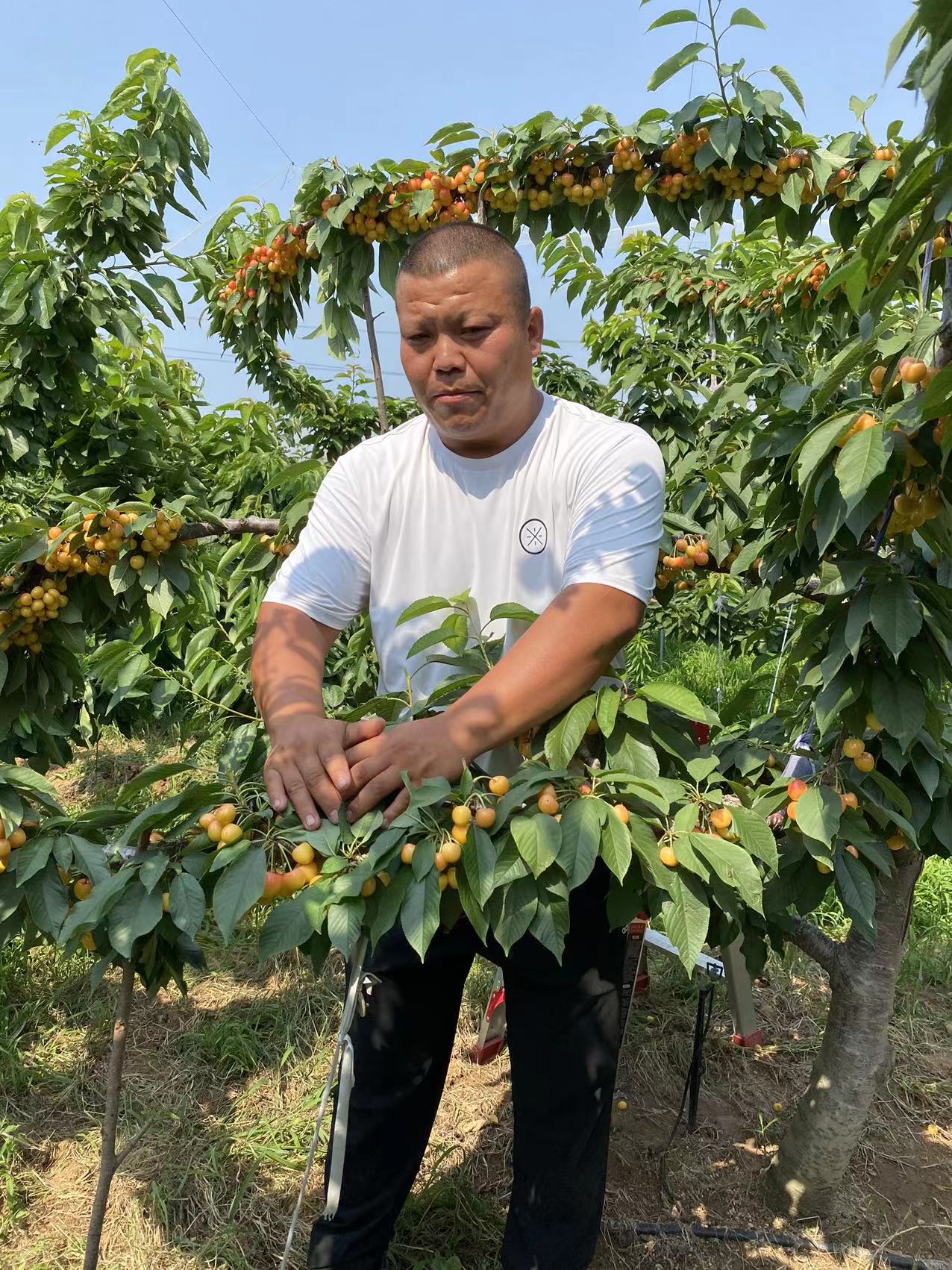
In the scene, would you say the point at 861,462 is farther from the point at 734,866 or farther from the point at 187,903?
the point at 187,903

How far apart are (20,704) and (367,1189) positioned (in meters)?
1.38

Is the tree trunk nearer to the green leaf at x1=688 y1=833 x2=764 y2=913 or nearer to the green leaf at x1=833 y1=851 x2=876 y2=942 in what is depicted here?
the green leaf at x1=833 y1=851 x2=876 y2=942

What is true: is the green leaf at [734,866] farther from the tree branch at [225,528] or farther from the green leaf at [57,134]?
the green leaf at [57,134]

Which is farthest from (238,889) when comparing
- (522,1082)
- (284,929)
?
(522,1082)

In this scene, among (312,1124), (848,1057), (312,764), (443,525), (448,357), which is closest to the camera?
(312,764)

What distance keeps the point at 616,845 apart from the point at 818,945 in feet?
3.74

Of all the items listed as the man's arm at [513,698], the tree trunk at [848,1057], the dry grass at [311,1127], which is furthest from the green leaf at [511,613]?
the dry grass at [311,1127]

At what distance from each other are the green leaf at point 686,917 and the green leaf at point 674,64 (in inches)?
72.2

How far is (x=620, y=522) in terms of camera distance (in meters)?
1.47

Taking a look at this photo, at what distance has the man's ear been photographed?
173 centimetres

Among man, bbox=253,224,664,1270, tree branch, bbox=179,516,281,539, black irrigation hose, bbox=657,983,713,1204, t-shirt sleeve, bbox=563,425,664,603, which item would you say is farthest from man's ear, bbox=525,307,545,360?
black irrigation hose, bbox=657,983,713,1204

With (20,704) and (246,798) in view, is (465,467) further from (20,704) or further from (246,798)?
(20,704)

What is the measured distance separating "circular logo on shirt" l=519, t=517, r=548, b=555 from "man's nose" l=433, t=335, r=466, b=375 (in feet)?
0.97

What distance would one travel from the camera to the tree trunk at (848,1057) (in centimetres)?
198
